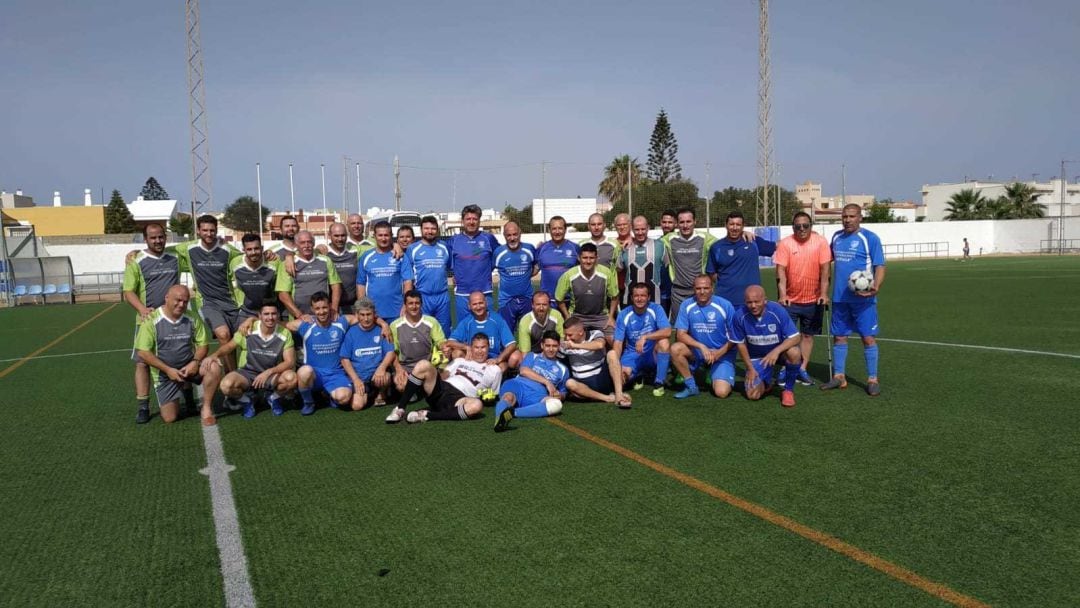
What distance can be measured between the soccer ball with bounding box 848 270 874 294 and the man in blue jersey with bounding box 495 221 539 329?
340cm

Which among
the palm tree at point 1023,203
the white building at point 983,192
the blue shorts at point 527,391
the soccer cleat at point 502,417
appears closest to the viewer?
the soccer cleat at point 502,417

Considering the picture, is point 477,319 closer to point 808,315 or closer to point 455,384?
point 455,384

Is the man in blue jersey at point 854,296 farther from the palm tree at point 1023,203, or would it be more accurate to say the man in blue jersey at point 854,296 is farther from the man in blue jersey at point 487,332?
the palm tree at point 1023,203

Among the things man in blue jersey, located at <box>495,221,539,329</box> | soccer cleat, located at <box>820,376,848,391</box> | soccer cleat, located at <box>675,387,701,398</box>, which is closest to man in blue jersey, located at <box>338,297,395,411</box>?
man in blue jersey, located at <box>495,221,539,329</box>

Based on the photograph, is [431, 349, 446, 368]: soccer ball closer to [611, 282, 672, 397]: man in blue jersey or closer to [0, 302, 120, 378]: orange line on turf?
[611, 282, 672, 397]: man in blue jersey

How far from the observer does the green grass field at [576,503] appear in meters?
3.27

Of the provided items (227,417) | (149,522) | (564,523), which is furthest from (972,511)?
(227,417)

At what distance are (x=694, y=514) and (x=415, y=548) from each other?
60.9 inches

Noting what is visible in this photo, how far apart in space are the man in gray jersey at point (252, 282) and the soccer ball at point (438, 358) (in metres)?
1.83

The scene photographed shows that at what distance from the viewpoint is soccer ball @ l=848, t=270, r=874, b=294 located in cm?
704

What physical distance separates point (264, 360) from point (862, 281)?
593 centimetres

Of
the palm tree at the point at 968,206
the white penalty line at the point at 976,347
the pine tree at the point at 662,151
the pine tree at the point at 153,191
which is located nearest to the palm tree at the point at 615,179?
the pine tree at the point at 662,151

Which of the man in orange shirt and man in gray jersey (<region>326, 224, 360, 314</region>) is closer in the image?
the man in orange shirt

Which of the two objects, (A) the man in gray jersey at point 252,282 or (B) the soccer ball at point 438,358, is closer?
(B) the soccer ball at point 438,358
